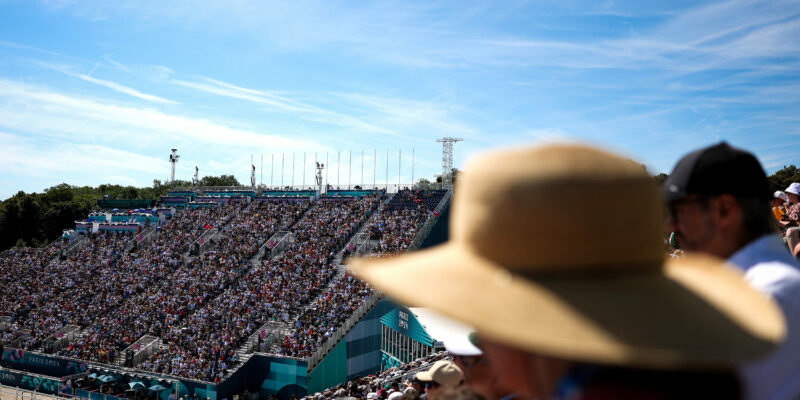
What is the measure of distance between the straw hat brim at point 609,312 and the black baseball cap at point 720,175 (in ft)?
1.83

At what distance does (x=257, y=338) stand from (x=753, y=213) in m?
24.4

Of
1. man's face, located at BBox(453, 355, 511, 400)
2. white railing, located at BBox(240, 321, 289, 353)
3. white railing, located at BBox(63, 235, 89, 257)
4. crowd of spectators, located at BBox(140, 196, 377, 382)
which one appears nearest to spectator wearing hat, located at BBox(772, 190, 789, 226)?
man's face, located at BBox(453, 355, 511, 400)

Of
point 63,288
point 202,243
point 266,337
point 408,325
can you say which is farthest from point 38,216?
point 408,325

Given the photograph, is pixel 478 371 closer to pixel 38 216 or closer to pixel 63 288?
pixel 63 288

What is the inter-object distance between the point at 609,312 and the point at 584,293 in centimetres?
6

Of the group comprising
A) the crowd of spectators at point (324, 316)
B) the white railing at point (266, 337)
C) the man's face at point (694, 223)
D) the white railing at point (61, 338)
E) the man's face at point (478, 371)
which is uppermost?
the man's face at point (694, 223)

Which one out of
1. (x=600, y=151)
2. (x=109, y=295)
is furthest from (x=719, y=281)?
(x=109, y=295)

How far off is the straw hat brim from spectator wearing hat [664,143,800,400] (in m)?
0.55

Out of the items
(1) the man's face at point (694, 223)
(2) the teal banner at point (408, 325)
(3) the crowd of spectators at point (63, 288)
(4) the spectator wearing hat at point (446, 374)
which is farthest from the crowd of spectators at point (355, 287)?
(1) the man's face at point (694, 223)

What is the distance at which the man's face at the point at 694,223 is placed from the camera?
179 cm

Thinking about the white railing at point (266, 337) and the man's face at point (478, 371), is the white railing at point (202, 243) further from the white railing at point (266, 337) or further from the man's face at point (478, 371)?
the man's face at point (478, 371)

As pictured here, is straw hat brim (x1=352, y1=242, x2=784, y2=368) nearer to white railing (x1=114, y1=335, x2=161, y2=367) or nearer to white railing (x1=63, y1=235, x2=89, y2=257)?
white railing (x1=114, y1=335, x2=161, y2=367)

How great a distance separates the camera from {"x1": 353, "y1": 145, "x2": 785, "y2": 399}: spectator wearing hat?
1006 millimetres

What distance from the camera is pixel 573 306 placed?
3.51ft
